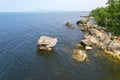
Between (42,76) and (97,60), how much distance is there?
19528 millimetres

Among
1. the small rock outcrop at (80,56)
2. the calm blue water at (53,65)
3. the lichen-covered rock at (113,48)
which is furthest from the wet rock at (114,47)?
the small rock outcrop at (80,56)

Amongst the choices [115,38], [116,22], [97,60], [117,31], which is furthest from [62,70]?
[116,22]

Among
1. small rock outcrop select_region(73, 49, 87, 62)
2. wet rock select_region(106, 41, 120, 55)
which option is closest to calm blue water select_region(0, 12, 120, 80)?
small rock outcrop select_region(73, 49, 87, 62)

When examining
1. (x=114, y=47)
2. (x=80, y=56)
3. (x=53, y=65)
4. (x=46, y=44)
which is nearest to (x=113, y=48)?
(x=114, y=47)

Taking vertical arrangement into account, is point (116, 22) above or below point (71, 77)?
above

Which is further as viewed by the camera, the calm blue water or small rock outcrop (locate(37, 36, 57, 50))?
small rock outcrop (locate(37, 36, 57, 50))

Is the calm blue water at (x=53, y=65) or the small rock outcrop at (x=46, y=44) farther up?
the small rock outcrop at (x=46, y=44)

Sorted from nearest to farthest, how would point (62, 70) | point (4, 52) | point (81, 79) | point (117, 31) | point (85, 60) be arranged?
point (81, 79) → point (62, 70) → point (85, 60) → point (4, 52) → point (117, 31)

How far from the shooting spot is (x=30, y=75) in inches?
1448

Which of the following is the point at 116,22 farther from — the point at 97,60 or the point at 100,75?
the point at 100,75

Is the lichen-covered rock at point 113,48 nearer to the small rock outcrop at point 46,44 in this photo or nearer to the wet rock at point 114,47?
the wet rock at point 114,47

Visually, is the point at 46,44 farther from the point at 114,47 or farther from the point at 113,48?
the point at 114,47

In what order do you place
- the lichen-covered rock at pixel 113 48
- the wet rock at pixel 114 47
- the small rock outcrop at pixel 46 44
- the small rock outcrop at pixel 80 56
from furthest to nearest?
the small rock outcrop at pixel 46 44, the wet rock at pixel 114 47, the lichen-covered rock at pixel 113 48, the small rock outcrop at pixel 80 56

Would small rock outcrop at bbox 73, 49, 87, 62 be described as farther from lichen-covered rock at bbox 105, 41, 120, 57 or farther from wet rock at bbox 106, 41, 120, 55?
wet rock at bbox 106, 41, 120, 55
